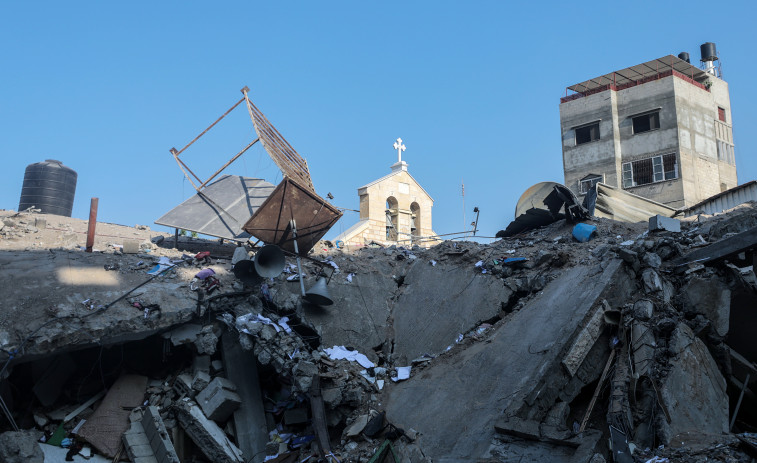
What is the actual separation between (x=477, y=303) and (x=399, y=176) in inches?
339

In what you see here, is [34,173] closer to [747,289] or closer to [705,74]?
[747,289]

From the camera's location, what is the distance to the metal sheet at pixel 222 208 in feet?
33.2

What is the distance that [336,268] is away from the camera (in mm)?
10289

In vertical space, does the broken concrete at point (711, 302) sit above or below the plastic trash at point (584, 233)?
below

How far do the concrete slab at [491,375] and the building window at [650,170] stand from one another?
18.7 meters

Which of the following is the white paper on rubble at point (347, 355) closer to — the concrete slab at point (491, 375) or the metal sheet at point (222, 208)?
the concrete slab at point (491, 375)

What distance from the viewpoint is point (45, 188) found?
17938 mm

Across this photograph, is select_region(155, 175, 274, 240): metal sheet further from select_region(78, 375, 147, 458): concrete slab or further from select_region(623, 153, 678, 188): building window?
select_region(623, 153, 678, 188): building window

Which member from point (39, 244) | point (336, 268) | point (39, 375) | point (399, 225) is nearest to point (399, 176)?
point (399, 225)

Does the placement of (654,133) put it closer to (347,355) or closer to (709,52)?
(709,52)

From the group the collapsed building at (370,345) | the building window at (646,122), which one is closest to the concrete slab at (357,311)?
the collapsed building at (370,345)

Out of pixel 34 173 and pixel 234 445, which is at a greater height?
pixel 34 173

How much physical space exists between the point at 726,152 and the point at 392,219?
1848cm

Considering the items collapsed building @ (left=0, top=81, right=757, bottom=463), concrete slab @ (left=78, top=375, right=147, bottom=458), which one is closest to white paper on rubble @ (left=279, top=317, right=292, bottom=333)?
collapsed building @ (left=0, top=81, right=757, bottom=463)
